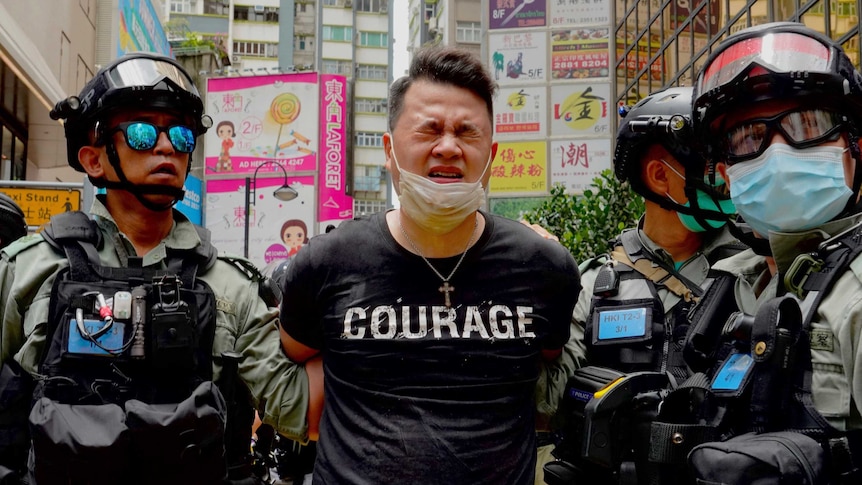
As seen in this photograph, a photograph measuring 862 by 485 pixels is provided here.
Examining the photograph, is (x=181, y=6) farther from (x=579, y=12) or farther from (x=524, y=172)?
(x=524, y=172)

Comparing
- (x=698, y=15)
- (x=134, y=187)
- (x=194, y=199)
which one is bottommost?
(x=134, y=187)

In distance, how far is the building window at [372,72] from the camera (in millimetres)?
72375

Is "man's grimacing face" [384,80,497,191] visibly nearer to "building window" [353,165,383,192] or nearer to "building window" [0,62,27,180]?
"building window" [0,62,27,180]

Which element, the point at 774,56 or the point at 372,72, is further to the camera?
the point at 372,72

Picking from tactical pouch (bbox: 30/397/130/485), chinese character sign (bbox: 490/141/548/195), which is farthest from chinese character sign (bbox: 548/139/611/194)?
tactical pouch (bbox: 30/397/130/485)

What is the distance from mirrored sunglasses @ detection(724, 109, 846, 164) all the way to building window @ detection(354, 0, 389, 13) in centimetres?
7268

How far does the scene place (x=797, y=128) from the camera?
2645mm

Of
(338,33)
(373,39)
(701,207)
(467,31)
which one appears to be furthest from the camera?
(373,39)

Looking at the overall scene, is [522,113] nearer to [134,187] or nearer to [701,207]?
[701,207]

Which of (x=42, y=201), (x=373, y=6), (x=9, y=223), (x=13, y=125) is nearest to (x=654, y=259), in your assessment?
(x=9, y=223)

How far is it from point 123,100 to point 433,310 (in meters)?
1.55

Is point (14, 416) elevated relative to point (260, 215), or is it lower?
lower

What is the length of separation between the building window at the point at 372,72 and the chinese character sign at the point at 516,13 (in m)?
41.9

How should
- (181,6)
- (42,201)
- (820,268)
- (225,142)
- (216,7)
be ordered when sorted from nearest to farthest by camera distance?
(820,268)
(42,201)
(225,142)
(181,6)
(216,7)
